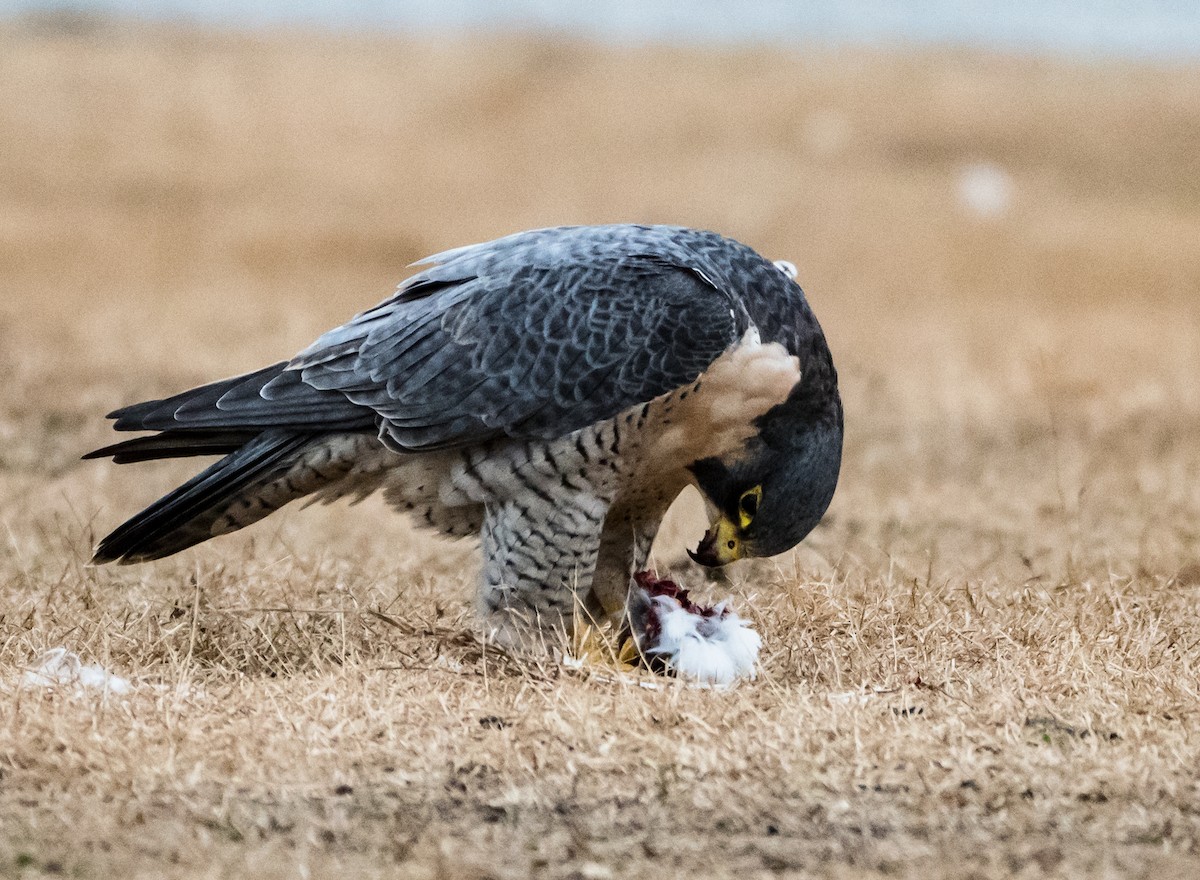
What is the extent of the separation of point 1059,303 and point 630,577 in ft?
27.5

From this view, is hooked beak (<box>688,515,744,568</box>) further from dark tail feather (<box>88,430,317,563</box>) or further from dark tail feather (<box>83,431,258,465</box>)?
dark tail feather (<box>83,431,258,465</box>)

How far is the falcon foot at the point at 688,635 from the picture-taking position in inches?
152

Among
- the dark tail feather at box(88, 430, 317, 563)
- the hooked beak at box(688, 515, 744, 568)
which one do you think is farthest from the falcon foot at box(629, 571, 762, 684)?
the dark tail feather at box(88, 430, 317, 563)

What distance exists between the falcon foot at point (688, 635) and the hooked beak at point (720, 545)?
12 centimetres

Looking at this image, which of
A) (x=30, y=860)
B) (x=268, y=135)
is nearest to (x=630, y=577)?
(x=30, y=860)

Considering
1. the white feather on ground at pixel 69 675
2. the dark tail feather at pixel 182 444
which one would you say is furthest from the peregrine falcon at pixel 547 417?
the white feather on ground at pixel 69 675

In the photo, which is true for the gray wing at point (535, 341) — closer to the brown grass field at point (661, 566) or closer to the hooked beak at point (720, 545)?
the hooked beak at point (720, 545)

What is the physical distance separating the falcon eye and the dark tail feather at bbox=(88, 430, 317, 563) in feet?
3.56

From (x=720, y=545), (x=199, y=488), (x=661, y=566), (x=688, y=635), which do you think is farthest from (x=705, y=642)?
(x=199, y=488)

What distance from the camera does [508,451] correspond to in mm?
4012

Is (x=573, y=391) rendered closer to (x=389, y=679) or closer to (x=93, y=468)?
(x=389, y=679)

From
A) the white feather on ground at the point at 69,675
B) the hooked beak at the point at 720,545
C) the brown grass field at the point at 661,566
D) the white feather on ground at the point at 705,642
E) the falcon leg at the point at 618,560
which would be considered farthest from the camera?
the falcon leg at the point at 618,560

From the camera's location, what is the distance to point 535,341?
397 cm

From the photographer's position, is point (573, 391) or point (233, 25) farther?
point (233, 25)
